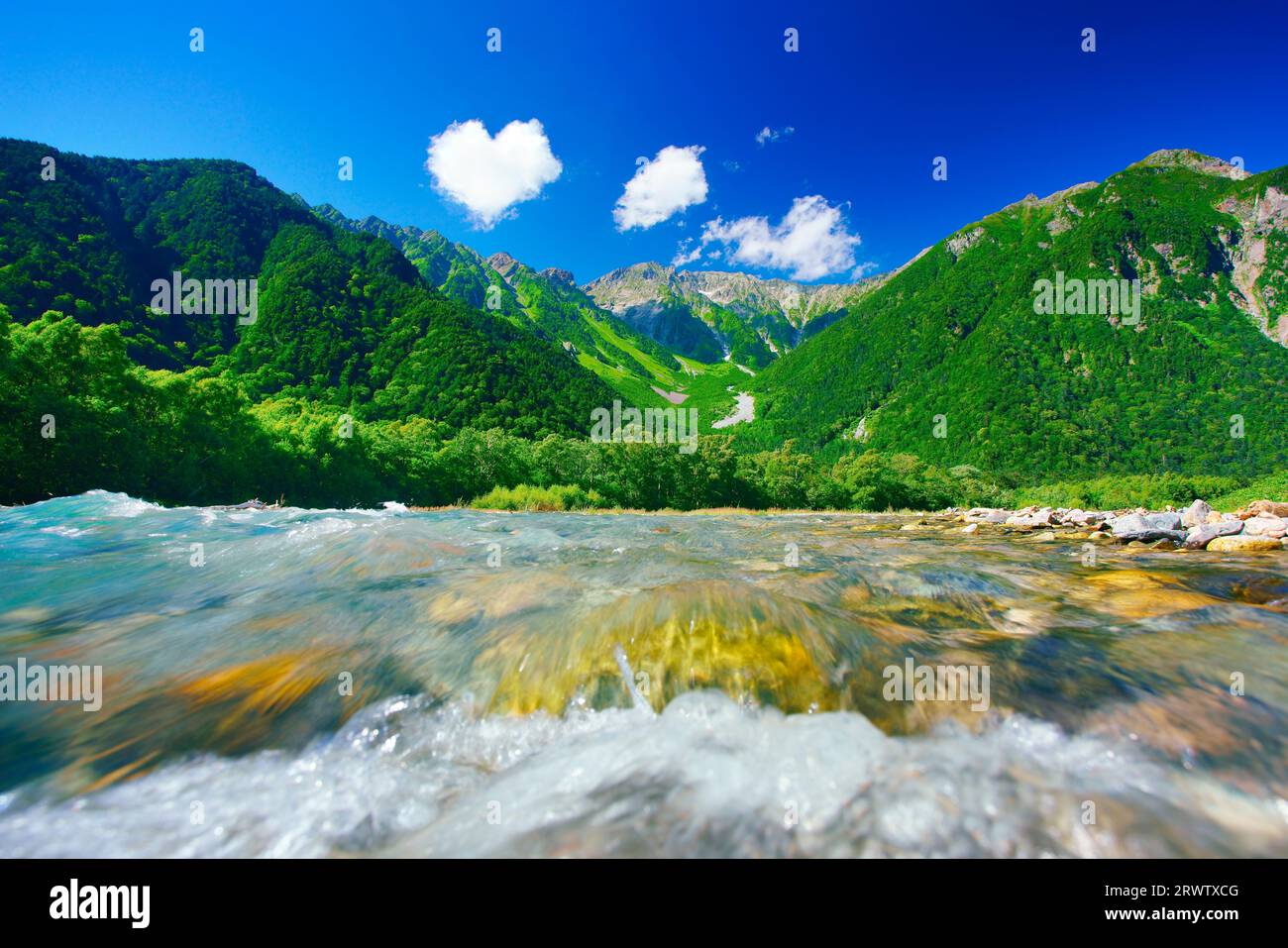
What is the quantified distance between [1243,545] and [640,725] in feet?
75.3

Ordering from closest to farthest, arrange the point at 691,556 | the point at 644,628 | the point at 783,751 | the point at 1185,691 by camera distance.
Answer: the point at 783,751, the point at 1185,691, the point at 644,628, the point at 691,556

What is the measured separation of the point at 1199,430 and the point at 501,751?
657 ft

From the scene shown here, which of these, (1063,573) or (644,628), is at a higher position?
(644,628)

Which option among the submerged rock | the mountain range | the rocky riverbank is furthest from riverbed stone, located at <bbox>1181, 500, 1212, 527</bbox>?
the mountain range

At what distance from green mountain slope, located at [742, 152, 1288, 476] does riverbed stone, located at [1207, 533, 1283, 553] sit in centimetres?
13758

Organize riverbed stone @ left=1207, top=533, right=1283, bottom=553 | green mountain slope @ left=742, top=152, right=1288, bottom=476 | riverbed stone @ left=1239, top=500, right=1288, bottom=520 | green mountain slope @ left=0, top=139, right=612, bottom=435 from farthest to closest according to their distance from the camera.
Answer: green mountain slope @ left=742, top=152, right=1288, bottom=476
green mountain slope @ left=0, top=139, right=612, bottom=435
riverbed stone @ left=1239, top=500, right=1288, bottom=520
riverbed stone @ left=1207, top=533, right=1283, bottom=553

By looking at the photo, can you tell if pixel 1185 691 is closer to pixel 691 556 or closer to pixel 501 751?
pixel 501 751

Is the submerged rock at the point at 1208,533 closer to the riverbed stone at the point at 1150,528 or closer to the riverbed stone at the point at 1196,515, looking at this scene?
the riverbed stone at the point at 1150,528

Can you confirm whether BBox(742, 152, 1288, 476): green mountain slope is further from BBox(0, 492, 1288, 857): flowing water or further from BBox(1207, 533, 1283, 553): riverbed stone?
BBox(0, 492, 1288, 857): flowing water

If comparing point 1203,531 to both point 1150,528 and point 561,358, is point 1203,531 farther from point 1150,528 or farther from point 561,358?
point 561,358

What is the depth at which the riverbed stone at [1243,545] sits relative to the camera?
16.0m

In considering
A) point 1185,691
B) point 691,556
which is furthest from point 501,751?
point 691,556

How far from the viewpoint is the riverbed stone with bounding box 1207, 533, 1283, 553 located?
1602 cm
